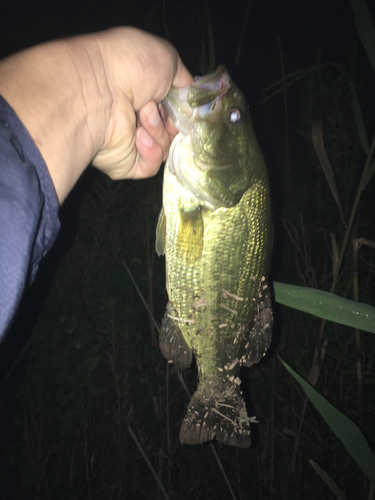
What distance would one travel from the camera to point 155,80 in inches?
50.8

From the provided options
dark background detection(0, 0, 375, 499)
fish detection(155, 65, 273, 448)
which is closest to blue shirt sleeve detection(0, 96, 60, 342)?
fish detection(155, 65, 273, 448)

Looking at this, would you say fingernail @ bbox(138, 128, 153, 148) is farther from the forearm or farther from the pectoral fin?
the pectoral fin

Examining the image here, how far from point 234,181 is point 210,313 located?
0.58 metres

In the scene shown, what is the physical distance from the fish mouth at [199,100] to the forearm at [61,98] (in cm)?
29

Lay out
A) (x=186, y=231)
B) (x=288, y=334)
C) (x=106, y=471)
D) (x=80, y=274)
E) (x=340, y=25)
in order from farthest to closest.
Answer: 1. (x=340, y=25)
2. (x=80, y=274)
3. (x=288, y=334)
4. (x=106, y=471)
5. (x=186, y=231)

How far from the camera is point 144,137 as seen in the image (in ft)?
4.80

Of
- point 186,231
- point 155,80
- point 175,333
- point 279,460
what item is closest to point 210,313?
point 175,333

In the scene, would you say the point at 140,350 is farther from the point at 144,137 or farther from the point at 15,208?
the point at 15,208

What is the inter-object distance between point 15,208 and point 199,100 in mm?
845

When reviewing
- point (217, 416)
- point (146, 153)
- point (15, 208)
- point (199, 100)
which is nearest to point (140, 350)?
point (217, 416)

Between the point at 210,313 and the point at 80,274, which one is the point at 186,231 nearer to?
the point at 210,313

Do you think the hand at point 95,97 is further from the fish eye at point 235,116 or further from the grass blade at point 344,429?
the grass blade at point 344,429

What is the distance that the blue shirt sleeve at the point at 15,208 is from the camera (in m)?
0.65

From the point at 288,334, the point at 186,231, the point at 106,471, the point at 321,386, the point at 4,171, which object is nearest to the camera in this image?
the point at 4,171
